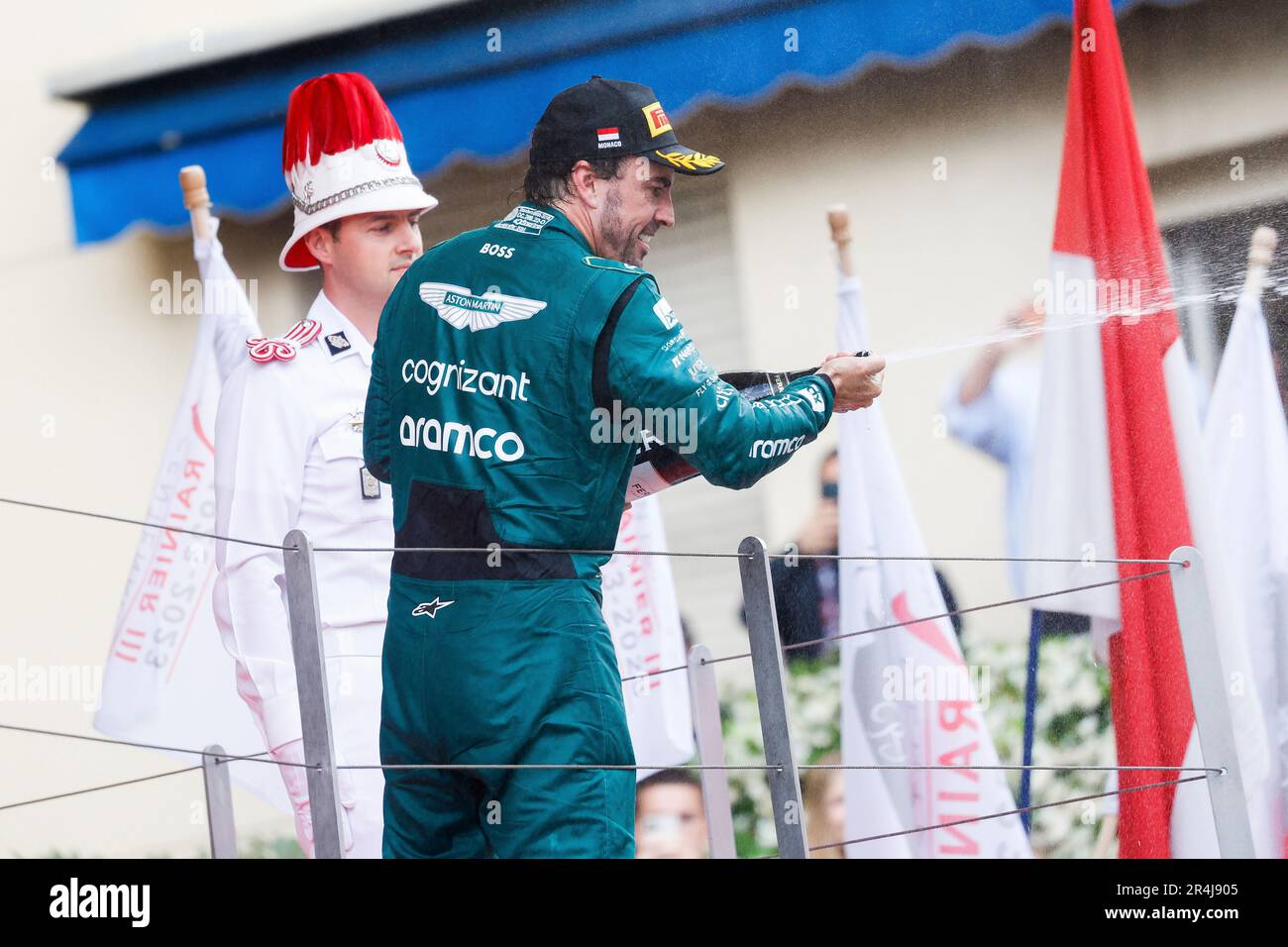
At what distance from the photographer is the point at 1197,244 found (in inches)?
160

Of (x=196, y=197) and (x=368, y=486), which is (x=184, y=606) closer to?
(x=368, y=486)

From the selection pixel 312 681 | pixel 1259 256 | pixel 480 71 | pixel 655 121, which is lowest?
pixel 312 681

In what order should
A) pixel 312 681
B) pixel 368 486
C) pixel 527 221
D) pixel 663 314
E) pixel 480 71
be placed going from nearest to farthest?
1. pixel 312 681
2. pixel 663 314
3. pixel 527 221
4. pixel 368 486
5. pixel 480 71

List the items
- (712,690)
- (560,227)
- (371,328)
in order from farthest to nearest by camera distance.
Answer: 1. (371,328)
2. (712,690)
3. (560,227)

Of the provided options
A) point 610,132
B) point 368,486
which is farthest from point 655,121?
point 368,486

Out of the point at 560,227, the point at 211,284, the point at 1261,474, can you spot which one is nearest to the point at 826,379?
the point at 560,227

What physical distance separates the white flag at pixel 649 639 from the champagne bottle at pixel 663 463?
0.87m

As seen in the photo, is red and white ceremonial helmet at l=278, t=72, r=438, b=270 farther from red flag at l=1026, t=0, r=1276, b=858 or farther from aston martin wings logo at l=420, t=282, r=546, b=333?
red flag at l=1026, t=0, r=1276, b=858

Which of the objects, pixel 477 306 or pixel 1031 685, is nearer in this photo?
pixel 477 306

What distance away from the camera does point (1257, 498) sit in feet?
13.6

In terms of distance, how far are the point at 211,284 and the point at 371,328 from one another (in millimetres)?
488

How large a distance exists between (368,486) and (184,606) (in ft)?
1.90
